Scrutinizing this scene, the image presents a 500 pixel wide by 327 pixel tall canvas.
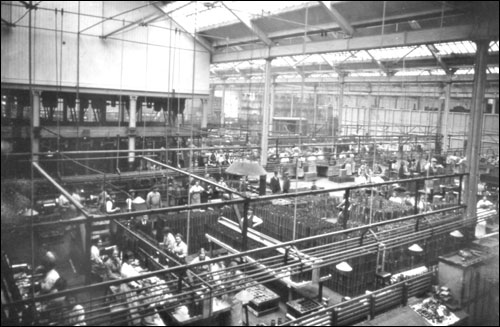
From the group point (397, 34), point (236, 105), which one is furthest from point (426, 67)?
point (236, 105)

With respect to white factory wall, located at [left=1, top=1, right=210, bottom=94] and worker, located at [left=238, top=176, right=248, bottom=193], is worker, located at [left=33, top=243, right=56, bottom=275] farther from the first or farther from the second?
white factory wall, located at [left=1, top=1, right=210, bottom=94]

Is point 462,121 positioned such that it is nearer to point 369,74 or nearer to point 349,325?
point 369,74

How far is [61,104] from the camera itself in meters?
17.0

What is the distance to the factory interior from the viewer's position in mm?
4441

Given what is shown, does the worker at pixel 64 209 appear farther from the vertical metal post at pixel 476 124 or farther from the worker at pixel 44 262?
the vertical metal post at pixel 476 124

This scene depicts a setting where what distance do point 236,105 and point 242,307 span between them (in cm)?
2961

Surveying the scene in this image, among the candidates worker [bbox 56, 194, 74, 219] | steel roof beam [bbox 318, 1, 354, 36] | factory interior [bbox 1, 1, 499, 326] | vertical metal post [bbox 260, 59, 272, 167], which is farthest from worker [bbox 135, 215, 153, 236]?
steel roof beam [bbox 318, 1, 354, 36]

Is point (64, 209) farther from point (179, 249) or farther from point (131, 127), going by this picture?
point (131, 127)

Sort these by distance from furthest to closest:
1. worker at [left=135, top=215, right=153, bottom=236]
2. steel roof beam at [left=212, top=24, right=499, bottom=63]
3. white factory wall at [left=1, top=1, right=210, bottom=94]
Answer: white factory wall at [left=1, top=1, right=210, bottom=94]
worker at [left=135, top=215, right=153, bottom=236]
steel roof beam at [left=212, top=24, right=499, bottom=63]

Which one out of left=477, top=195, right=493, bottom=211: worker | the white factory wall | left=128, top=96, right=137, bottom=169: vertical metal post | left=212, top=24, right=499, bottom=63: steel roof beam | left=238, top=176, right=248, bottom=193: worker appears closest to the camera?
left=238, top=176, right=248, bottom=193: worker

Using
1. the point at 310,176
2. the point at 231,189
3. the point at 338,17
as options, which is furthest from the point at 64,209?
the point at 310,176

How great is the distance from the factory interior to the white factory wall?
0.05 metres

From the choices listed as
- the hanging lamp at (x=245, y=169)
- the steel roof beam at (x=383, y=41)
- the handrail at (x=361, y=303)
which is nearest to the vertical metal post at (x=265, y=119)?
the steel roof beam at (x=383, y=41)

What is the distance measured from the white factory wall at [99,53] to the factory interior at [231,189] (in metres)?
0.05
